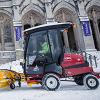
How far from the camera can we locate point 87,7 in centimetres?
2973

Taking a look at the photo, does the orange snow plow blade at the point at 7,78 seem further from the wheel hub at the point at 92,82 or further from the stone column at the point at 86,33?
the stone column at the point at 86,33

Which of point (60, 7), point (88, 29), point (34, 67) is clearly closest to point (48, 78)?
point (34, 67)

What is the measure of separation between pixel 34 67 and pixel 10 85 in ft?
4.75

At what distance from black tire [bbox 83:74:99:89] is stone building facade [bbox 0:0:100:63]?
1766cm

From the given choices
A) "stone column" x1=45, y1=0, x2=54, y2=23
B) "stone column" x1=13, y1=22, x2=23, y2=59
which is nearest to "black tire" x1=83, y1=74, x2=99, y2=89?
"stone column" x1=13, y1=22, x2=23, y2=59

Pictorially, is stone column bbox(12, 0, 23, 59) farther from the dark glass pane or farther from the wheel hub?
the wheel hub

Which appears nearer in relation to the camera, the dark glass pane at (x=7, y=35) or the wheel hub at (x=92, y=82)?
the wheel hub at (x=92, y=82)

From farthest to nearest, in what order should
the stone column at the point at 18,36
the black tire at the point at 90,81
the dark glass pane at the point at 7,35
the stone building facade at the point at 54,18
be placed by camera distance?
the dark glass pane at the point at 7,35
the stone building facade at the point at 54,18
the stone column at the point at 18,36
the black tire at the point at 90,81

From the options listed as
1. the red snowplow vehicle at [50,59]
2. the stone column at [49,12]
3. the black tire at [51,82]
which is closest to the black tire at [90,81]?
the red snowplow vehicle at [50,59]

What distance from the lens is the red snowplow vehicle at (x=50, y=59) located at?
9.99 m

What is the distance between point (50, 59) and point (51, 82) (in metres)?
0.98

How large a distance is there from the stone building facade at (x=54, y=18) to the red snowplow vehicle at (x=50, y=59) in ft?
54.8

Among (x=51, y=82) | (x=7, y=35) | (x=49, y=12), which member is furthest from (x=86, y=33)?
(x=51, y=82)

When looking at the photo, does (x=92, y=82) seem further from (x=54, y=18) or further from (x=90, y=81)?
(x=54, y=18)
